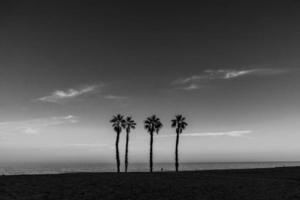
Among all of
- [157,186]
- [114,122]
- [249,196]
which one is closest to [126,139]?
[114,122]

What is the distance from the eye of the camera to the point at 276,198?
24922mm

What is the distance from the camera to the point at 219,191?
28.0 meters

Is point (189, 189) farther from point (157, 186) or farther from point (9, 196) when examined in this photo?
point (9, 196)

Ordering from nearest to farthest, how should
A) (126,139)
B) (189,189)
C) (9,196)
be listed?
(9,196) < (189,189) < (126,139)

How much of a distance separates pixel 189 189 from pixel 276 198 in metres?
7.16

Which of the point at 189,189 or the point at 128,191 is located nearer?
the point at 128,191


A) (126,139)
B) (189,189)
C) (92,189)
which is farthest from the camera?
(126,139)

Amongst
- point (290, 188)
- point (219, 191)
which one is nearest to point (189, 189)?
point (219, 191)

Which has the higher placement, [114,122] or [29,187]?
[114,122]

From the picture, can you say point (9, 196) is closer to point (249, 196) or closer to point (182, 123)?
point (249, 196)

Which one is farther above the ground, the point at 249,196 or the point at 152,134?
the point at 152,134

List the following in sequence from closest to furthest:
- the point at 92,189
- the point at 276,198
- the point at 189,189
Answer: the point at 276,198 < the point at 92,189 < the point at 189,189

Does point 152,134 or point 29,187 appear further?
point 152,134

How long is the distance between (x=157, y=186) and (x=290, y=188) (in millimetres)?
12328
